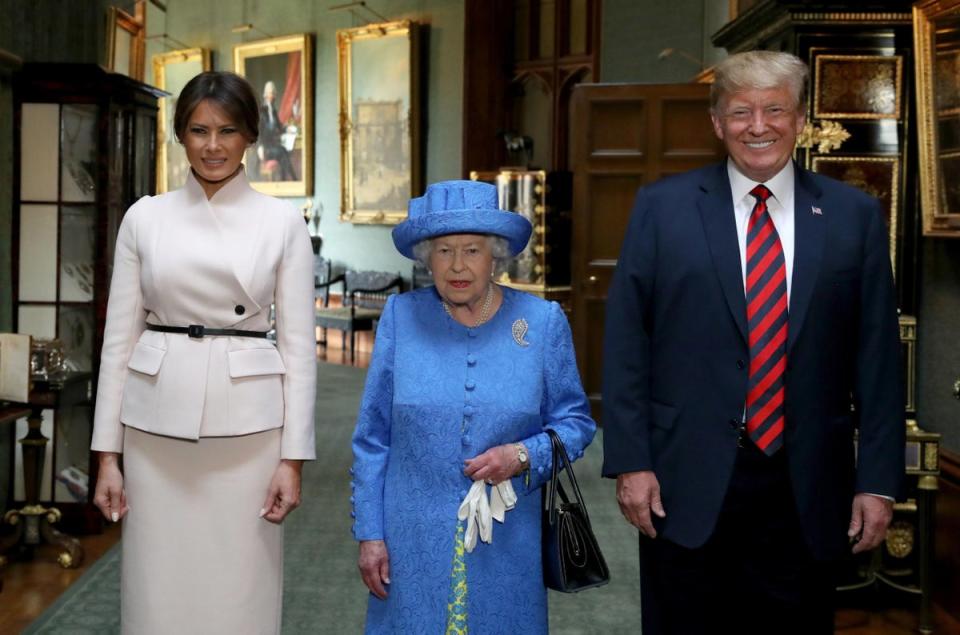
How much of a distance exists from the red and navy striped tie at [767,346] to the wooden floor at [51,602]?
246cm

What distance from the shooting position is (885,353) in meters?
2.52

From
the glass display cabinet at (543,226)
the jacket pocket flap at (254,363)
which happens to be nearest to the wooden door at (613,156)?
the glass display cabinet at (543,226)

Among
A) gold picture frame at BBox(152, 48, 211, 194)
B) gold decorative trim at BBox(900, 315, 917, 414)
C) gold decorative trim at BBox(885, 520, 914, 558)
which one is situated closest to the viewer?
gold decorative trim at BBox(885, 520, 914, 558)

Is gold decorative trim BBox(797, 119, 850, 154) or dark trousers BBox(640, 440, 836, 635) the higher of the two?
gold decorative trim BBox(797, 119, 850, 154)

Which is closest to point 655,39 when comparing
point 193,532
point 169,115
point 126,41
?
point 126,41

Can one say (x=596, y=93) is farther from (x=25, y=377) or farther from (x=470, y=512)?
A: (x=470, y=512)

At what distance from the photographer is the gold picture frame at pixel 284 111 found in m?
16.2

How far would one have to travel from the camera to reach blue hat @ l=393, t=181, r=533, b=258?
251cm

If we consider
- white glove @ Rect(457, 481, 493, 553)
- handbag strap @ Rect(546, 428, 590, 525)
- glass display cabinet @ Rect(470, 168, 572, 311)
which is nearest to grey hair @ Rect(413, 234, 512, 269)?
handbag strap @ Rect(546, 428, 590, 525)

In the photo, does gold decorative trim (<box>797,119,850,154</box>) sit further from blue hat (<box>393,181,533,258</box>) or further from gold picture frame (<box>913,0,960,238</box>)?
blue hat (<box>393,181,533,258</box>)

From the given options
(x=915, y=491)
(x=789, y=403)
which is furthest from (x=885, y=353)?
(x=915, y=491)

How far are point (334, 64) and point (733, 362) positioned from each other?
14.2m

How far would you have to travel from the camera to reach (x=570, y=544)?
8.23 feet

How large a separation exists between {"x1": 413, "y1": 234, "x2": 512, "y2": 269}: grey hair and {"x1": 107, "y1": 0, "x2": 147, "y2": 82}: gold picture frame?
14.8 feet
